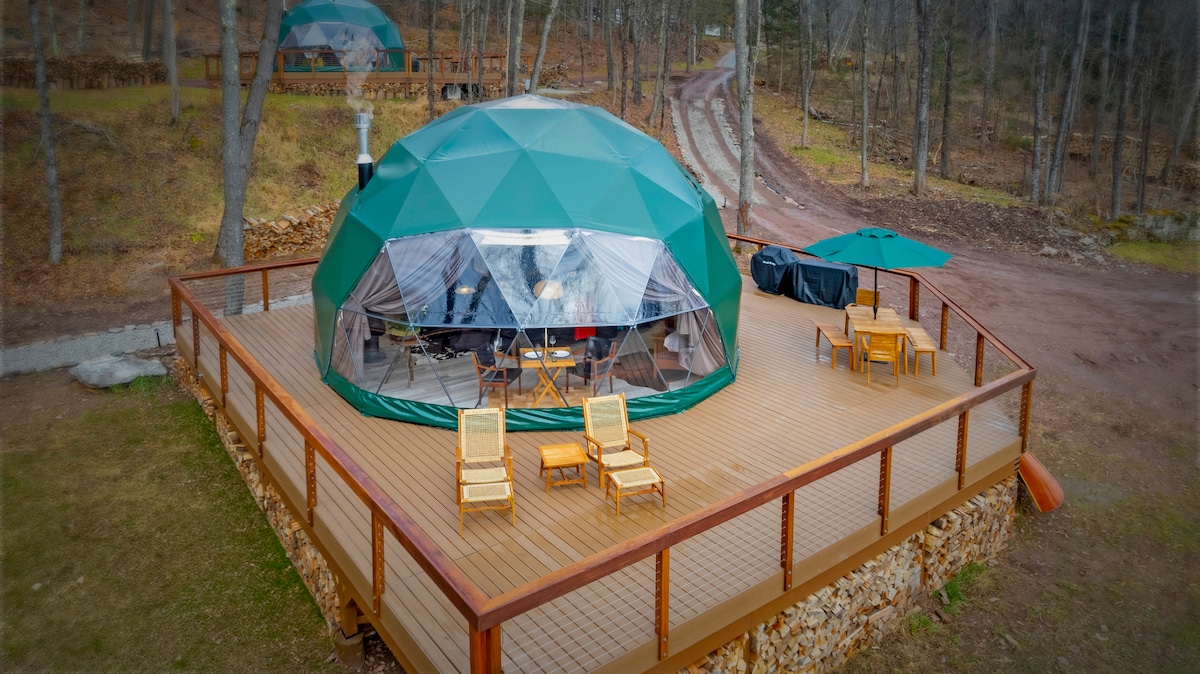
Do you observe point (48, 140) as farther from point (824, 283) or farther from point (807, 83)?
point (807, 83)

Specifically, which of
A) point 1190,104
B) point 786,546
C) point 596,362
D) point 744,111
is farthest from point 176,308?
point 1190,104

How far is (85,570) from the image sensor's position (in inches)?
297

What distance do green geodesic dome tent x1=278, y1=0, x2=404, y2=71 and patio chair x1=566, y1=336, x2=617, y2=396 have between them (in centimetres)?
2176

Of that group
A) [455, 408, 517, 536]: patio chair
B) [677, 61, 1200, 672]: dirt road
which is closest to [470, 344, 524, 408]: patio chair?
[455, 408, 517, 536]: patio chair

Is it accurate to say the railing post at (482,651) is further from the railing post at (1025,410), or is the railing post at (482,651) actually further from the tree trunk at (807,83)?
the tree trunk at (807,83)

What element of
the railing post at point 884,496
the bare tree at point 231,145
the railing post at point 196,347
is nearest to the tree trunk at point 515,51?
the bare tree at point 231,145

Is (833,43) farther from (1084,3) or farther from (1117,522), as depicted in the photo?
(1117,522)

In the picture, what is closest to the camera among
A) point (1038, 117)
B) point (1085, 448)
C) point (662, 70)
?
point (1085, 448)

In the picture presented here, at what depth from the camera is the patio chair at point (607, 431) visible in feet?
25.0

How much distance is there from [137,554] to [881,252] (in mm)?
9025

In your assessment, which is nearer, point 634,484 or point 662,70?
point 634,484

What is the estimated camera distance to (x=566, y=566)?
18.0ft

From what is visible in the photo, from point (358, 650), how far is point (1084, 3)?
97.4ft

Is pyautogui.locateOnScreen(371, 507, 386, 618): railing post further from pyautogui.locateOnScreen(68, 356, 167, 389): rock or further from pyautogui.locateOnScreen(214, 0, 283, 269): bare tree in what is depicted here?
pyautogui.locateOnScreen(214, 0, 283, 269): bare tree
